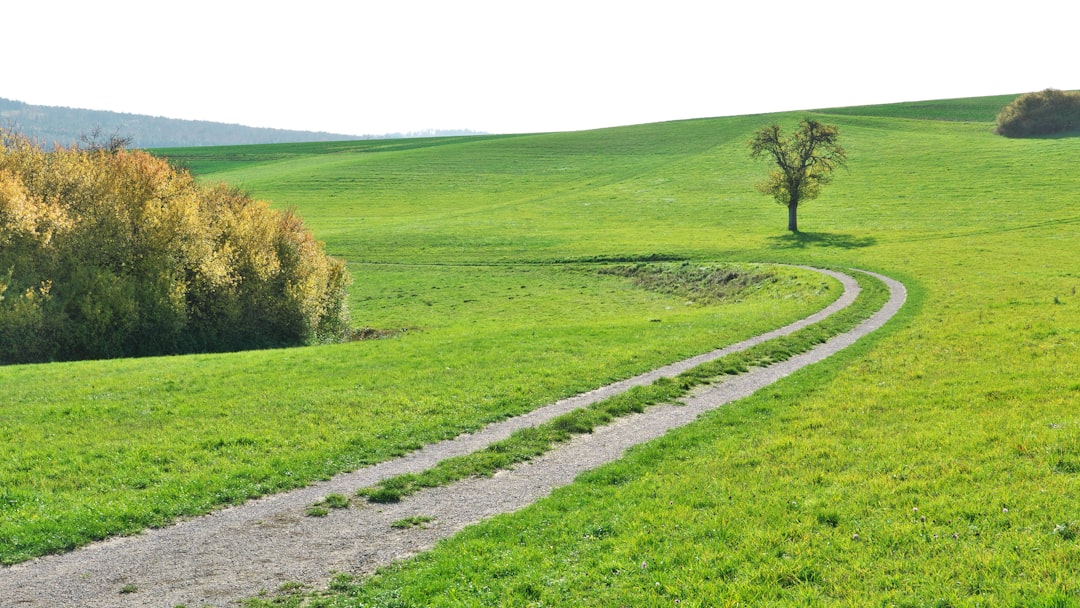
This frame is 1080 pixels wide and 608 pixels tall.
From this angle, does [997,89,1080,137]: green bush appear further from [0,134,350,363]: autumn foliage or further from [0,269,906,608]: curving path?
[0,269,906,608]: curving path

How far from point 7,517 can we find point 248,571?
223 inches

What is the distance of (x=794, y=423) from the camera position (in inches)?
723

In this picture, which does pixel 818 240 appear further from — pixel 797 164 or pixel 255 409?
pixel 255 409

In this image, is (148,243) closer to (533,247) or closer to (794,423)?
(794,423)

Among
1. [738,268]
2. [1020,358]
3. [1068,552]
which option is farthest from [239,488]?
[738,268]

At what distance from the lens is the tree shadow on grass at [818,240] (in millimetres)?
72188

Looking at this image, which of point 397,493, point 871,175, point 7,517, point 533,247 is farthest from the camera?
point 871,175

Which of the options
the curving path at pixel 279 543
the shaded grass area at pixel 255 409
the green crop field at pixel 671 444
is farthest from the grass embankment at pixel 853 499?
the shaded grass area at pixel 255 409

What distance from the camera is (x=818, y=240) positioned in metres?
75.4

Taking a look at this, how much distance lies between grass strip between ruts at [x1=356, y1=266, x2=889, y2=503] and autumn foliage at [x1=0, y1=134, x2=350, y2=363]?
29.6 m

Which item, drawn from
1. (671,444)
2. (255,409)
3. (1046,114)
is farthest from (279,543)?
(1046,114)

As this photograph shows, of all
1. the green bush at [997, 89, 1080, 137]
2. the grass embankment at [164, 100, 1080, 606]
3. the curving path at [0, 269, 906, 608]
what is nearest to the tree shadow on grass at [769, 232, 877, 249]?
the grass embankment at [164, 100, 1080, 606]

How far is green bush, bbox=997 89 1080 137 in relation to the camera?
128 m

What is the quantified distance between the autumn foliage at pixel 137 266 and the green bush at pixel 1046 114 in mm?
132959
